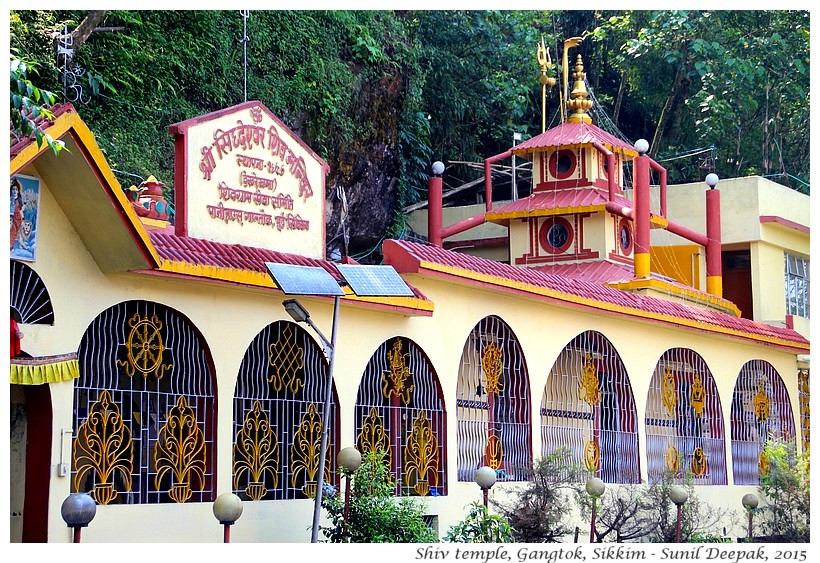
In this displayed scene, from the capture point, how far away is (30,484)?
953cm

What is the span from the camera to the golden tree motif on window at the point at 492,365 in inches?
544

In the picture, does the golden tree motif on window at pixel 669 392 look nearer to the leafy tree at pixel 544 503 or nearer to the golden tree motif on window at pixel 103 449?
→ the leafy tree at pixel 544 503

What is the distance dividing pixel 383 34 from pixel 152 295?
48.4ft

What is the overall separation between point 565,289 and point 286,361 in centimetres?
454

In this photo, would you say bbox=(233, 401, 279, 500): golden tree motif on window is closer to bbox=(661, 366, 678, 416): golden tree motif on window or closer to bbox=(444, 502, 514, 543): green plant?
bbox=(444, 502, 514, 543): green plant

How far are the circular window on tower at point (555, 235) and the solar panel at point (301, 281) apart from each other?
10.9m

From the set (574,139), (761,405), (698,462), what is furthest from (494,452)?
(574,139)

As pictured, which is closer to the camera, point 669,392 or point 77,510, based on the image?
point 77,510

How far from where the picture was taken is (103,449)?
9930mm

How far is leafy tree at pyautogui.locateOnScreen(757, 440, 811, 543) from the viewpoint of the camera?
15570 millimetres

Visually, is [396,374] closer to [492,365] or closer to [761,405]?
[492,365]

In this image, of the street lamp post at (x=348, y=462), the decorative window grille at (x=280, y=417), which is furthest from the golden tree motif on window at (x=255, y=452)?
the street lamp post at (x=348, y=462)

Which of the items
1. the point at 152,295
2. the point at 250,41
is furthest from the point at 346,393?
the point at 250,41

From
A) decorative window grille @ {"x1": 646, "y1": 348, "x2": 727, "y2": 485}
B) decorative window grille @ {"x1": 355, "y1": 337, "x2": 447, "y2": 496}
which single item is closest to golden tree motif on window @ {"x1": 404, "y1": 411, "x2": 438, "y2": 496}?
decorative window grille @ {"x1": 355, "y1": 337, "x2": 447, "y2": 496}
